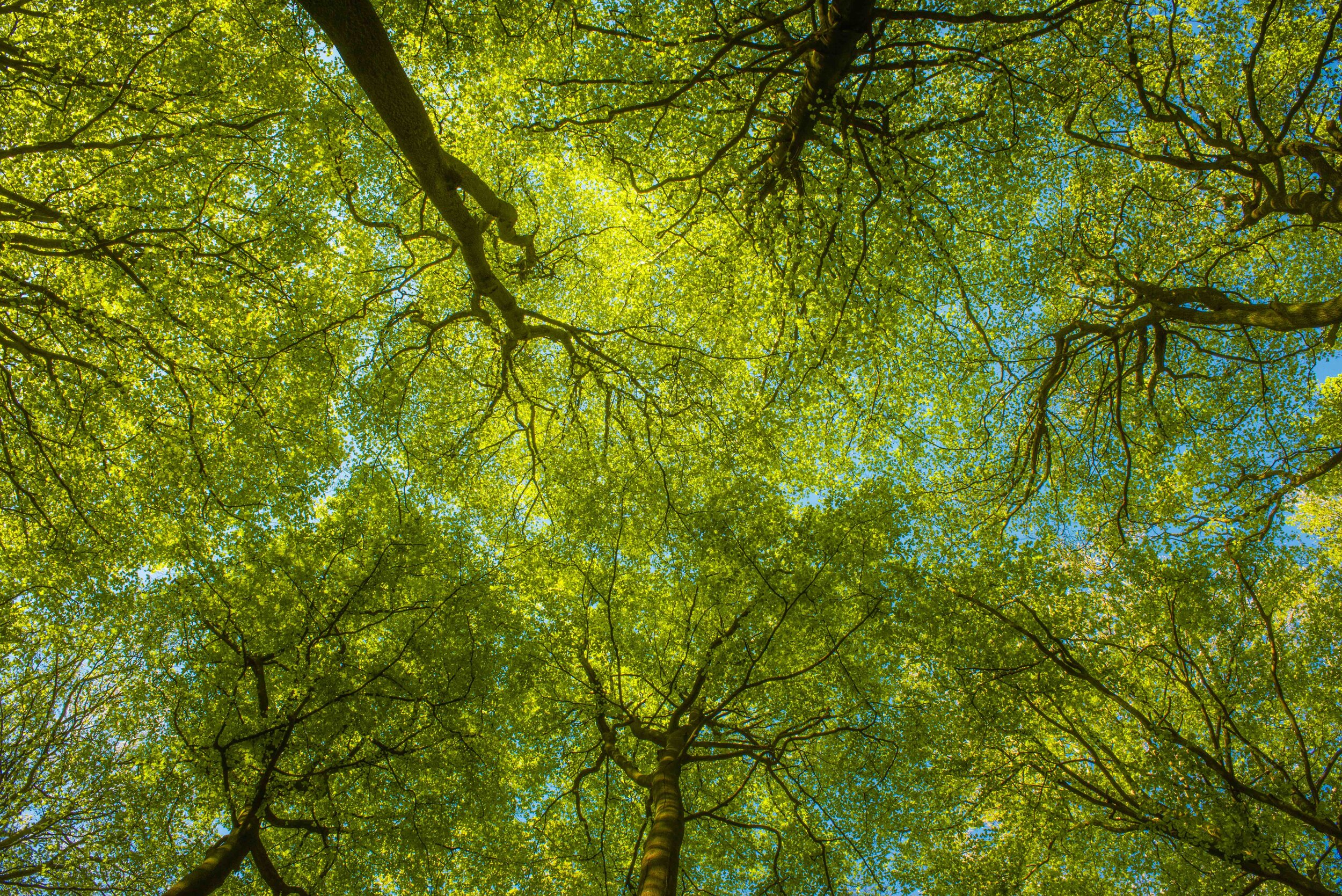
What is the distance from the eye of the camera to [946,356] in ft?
37.6

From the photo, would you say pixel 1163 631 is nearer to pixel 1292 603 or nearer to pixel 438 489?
pixel 1292 603

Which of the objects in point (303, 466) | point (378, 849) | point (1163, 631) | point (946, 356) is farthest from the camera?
point (946, 356)

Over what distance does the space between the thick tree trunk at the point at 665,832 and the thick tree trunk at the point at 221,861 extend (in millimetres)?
4837

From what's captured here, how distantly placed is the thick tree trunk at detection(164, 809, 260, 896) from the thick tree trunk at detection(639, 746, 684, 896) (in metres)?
4.84

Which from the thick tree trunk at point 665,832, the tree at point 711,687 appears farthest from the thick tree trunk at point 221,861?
the thick tree trunk at point 665,832

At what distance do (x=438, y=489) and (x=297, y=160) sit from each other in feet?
19.9

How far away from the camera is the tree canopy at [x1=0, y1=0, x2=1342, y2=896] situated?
7.59 metres

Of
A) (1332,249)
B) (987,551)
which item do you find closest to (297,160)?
(987,551)

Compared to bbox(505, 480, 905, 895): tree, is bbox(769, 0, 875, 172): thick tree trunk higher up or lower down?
higher up

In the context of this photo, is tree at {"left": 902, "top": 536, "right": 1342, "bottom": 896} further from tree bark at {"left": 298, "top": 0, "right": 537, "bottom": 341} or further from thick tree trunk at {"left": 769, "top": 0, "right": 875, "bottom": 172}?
tree bark at {"left": 298, "top": 0, "right": 537, "bottom": 341}

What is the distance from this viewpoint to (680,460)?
454 inches

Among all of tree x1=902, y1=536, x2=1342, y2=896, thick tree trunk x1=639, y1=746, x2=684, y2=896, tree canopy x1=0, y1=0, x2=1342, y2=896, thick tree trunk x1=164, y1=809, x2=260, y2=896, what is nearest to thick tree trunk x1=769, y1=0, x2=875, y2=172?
tree canopy x1=0, y1=0, x2=1342, y2=896

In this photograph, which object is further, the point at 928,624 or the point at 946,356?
the point at 946,356

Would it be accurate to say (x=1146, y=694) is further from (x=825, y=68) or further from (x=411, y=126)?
(x=411, y=126)
